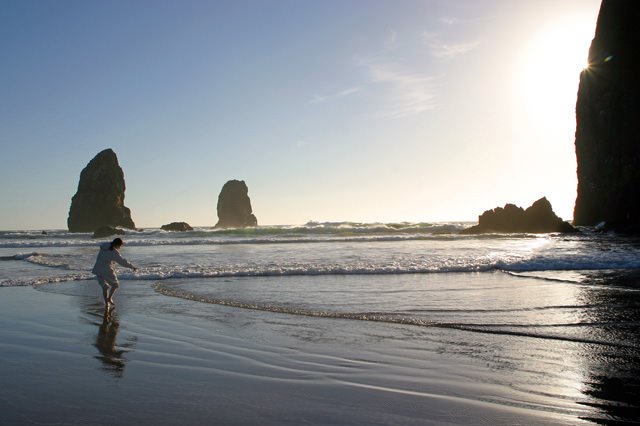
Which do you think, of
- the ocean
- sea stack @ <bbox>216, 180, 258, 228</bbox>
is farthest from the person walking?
sea stack @ <bbox>216, 180, 258, 228</bbox>

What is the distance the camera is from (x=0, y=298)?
41.3 ft

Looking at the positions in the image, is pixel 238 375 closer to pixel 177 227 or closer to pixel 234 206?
pixel 177 227

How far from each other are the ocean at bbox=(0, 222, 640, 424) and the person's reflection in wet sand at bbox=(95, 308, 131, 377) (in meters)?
1.68

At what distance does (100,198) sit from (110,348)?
89964 millimetres

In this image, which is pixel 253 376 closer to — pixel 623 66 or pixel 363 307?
pixel 363 307

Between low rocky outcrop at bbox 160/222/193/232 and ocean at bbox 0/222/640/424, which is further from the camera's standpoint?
low rocky outcrop at bbox 160/222/193/232

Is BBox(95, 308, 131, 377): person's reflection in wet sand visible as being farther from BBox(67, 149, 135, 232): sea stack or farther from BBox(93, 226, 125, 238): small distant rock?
BBox(67, 149, 135, 232): sea stack

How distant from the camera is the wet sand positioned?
169 inches

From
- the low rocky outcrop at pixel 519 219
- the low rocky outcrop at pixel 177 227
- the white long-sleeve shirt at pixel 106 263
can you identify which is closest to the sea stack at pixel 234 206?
the low rocky outcrop at pixel 177 227

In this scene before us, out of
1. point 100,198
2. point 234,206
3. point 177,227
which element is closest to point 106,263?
point 177,227

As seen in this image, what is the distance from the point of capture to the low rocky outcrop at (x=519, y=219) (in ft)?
168

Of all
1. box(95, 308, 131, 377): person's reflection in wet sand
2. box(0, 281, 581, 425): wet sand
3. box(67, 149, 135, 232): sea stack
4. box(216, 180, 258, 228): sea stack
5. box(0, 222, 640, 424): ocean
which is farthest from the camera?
box(216, 180, 258, 228): sea stack

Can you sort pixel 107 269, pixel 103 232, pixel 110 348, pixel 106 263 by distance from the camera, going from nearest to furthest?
1. pixel 110 348
2. pixel 107 269
3. pixel 106 263
4. pixel 103 232

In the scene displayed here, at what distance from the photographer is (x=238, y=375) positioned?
18.5ft
